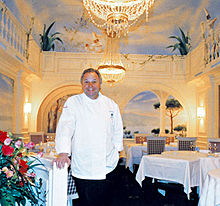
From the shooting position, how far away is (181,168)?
154 inches

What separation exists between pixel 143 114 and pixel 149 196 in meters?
8.34

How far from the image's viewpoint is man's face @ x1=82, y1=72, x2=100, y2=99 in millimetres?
1889

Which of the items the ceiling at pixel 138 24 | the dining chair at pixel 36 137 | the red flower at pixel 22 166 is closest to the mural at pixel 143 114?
the ceiling at pixel 138 24

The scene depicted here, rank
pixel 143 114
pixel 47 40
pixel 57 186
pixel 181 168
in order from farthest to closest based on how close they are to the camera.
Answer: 1. pixel 143 114
2. pixel 47 40
3. pixel 181 168
4. pixel 57 186

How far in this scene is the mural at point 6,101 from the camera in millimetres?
5910

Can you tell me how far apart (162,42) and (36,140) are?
588 cm

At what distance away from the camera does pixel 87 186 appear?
5.86ft

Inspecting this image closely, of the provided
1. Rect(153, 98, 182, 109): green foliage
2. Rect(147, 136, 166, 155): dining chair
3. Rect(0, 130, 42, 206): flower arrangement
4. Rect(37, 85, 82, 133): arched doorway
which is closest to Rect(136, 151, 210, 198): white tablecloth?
Rect(147, 136, 166, 155): dining chair

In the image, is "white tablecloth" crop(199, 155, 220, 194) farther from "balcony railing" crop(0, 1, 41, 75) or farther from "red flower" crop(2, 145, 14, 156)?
"balcony railing" crop(0, 1, 41, 75)

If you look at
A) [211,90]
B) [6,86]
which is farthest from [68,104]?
[211,90]

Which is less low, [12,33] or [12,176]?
[12,33]

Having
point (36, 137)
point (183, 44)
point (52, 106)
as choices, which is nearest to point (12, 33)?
point (36, 137)

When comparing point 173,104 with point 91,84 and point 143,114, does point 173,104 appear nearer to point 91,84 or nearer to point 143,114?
point 143,114

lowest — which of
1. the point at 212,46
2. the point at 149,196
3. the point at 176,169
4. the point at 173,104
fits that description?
the point at 149,196
